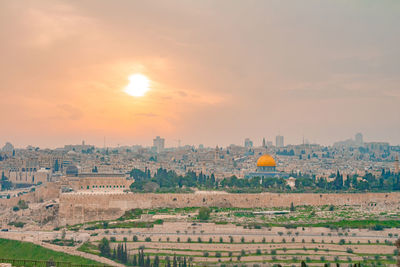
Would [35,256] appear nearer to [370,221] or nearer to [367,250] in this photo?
[367,250]

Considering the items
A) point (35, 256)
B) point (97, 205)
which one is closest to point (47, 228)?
point (97, 205)

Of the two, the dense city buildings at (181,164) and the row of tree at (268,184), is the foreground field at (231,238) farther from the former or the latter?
the dense city buildings at (181,164)

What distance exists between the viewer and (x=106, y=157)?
100188 millimetres

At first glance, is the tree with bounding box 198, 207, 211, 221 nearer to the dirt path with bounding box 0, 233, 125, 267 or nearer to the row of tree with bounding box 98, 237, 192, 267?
the row of tree with bounding box 98, 237, 192, 267

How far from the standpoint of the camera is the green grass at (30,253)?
37.8 metres

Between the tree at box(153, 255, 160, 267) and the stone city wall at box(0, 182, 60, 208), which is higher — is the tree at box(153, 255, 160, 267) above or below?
below

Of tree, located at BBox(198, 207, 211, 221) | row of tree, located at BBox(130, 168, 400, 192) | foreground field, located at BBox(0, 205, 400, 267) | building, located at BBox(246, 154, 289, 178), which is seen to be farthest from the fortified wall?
building, located at BBox(246, 154, 289, 178)

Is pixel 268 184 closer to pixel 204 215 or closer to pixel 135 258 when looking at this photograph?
pixel 204 215

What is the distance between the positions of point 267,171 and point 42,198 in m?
26.5

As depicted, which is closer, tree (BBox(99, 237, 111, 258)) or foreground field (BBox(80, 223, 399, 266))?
foreground field (BBox(80, 223, 399, 266))

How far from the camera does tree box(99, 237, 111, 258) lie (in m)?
38.0

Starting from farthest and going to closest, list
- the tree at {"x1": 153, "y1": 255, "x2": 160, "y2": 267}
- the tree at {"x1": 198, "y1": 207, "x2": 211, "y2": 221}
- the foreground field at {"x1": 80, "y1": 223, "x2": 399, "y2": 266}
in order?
the tree at {"x1": 198, "y1": 207, "x2": 211, "y2": 221}, the foreground field at {"x1": 80, "y1": 223, "x2": 399, "y2": 266}, the tree at {"x1": 153, "y1": 255, "x2": 160, "y2": 267}

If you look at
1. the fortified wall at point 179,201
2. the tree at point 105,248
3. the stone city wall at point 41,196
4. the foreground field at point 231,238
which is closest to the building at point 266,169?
the fortified wall at point 179,201

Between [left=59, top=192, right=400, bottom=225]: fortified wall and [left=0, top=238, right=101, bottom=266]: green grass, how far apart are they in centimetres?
794
